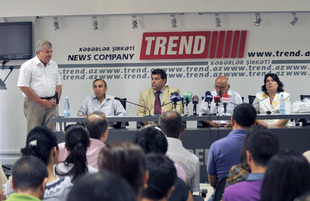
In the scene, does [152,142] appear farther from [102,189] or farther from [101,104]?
[101,104]

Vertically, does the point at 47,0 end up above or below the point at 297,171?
above

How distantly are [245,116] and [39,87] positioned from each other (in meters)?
3.35

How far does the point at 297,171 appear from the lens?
1.72 metres

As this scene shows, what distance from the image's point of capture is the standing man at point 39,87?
6277 millimetres

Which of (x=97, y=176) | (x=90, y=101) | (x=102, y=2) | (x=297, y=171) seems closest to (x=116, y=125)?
(x=90, y=101)

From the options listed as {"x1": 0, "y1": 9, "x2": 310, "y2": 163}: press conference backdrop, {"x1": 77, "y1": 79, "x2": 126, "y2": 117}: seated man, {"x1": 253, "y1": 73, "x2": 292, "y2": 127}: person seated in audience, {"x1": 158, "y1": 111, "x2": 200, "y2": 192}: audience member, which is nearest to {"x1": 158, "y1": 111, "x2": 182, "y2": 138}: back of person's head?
{"x1": 158, "y1": 111, "x2": 200, "y2": 192}: audience member

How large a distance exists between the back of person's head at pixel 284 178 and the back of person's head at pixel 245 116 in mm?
2062

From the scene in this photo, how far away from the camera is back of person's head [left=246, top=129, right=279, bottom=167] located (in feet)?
7.51

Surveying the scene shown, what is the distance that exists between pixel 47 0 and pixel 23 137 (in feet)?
7.05

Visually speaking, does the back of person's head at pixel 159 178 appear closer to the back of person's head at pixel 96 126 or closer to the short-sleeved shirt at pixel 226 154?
the short-sleeved shirt at pixel 226 154

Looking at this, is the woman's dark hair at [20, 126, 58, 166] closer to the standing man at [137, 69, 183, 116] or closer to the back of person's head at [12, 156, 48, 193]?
the back of person's head at [12, 156, 48, 193]

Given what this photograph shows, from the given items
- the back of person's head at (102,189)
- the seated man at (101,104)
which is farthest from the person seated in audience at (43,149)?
the seated man at (101,104)

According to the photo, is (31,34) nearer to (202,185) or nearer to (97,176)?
(202,185)

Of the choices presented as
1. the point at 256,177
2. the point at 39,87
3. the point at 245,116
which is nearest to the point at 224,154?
the point at 245,116
